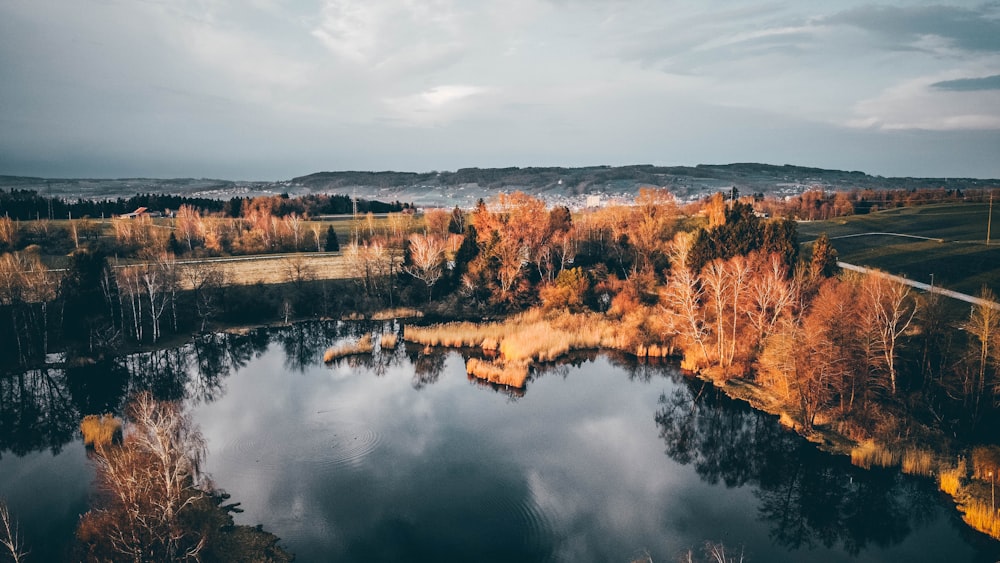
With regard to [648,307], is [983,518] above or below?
below

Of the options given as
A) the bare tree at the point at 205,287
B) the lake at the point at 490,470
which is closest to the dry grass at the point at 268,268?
the bare tree at the point at 205,287

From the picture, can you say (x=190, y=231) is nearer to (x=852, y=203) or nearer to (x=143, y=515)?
(x=143, y=515)

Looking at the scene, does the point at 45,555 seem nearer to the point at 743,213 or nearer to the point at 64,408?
the point at 64,408

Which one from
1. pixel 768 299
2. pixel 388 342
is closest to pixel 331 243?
pixel 388 342

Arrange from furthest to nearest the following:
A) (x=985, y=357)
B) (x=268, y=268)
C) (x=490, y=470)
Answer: (x=268, y=268) < (x=985, y=357) < (x=490, y=470)

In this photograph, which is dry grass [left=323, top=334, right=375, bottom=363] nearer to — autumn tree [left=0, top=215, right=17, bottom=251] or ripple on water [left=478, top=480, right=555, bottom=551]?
ripple on water [left=478, top=480, right=555, bottom=551]
